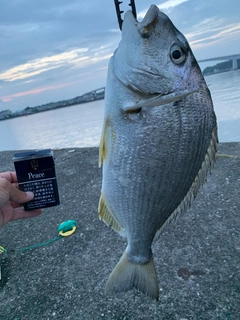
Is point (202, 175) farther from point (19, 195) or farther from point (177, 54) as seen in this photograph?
point (19, 195)

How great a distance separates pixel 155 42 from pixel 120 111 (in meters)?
0.34

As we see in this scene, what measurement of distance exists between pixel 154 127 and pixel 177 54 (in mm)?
340

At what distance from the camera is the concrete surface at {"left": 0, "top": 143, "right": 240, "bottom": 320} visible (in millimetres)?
1871

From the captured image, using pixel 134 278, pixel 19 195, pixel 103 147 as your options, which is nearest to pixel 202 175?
pixel 103 147

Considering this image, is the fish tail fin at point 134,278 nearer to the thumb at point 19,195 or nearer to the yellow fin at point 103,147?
the yellow fin at point 103,147

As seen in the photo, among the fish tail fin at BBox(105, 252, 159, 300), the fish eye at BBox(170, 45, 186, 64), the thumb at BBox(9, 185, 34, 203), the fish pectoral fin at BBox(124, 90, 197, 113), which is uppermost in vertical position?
the fish eye at BBox(170, 45, 186, 64)

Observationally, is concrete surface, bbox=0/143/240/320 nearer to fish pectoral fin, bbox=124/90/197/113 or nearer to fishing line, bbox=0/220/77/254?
fishing line, bbox=0/220/77/254

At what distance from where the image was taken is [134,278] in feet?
4.43

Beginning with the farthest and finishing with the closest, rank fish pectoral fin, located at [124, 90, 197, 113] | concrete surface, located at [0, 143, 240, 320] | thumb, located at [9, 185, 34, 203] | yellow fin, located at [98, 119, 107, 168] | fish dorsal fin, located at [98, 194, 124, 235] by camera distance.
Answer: concrete surface, located at [0, 143, 240, 320], thumb, located at [9, 185, 34, 203], fish dorsal fin, located at [98, 194, 124, 235], yellow fin, located at [98, 119, 107, 168], fish pectoral fin, located at [124, 90, 197, 113]

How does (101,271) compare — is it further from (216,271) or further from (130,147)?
(130,147)

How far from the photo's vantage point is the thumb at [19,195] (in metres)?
1.68

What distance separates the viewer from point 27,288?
221 cm

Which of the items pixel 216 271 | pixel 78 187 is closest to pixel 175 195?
pixel 216 271

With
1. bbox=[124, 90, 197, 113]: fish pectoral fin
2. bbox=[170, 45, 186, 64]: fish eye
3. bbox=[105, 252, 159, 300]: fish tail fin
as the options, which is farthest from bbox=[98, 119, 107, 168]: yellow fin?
bbox=[105, 252, 159, 300]: fish tail fin
